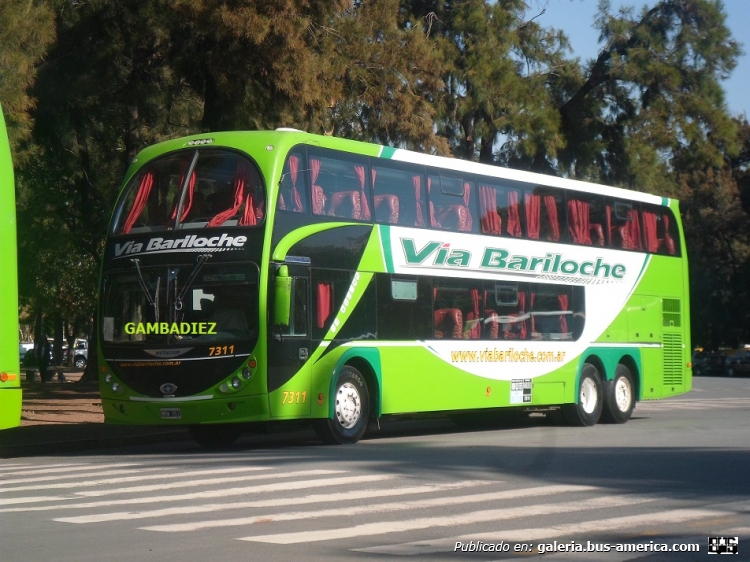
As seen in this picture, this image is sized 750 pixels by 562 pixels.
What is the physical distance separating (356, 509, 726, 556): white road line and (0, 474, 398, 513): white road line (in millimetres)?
3394

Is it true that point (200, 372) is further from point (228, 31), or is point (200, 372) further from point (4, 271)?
point (228, 31)

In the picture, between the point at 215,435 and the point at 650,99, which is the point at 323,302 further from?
the point at 650,99

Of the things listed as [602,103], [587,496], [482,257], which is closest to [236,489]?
[587,496]

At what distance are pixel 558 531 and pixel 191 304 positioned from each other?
859 cm

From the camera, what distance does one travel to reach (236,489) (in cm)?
1159

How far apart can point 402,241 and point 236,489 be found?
749 cm

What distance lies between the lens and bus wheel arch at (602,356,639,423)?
22719 mm

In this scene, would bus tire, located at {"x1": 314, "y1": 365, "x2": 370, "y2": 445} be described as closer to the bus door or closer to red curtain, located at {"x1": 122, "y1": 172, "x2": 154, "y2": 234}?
the bus door

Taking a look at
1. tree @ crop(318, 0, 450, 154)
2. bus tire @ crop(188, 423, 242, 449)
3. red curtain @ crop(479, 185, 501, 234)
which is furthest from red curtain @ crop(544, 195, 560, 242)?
bus tire @ crop(188, 423, 242, 449)

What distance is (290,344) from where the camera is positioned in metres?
16.2

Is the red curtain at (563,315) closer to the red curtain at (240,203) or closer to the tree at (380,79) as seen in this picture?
the tree at (380,79)

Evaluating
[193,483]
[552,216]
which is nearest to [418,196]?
[552,216]

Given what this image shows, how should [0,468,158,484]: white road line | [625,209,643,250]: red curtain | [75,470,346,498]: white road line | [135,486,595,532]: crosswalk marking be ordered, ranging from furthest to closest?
[625,209,643,250]: red curtain → [0,468,158,484]: white road line → [75,470,346,498]: white road line → [135,486,595,532]: crosswalk marking

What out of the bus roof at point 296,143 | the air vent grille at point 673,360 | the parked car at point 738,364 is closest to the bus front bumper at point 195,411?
the bus roof at point 296,143
